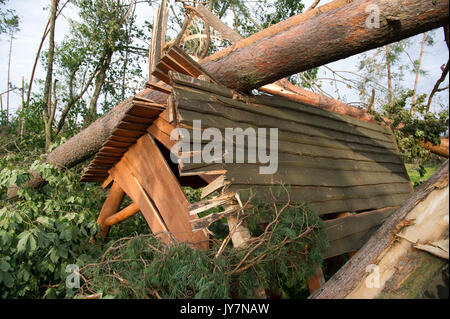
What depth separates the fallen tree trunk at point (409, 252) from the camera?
62.2 inches

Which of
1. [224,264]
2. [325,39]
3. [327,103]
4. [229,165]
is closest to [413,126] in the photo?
[327,103]

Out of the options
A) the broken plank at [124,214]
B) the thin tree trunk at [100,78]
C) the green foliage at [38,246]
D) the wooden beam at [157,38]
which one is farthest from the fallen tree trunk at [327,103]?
the thin tree trunk at [100,78]

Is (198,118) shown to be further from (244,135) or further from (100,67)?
(100,67)

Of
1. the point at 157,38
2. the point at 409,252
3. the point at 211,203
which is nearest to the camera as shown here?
the point at 409,252

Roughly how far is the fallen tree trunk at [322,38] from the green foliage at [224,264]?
1392mm

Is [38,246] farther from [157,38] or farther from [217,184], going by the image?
[157,38]

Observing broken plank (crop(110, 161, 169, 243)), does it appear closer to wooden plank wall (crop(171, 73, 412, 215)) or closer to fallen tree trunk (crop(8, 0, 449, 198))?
wooden plank wall (crop(171, 73, 412, 215))

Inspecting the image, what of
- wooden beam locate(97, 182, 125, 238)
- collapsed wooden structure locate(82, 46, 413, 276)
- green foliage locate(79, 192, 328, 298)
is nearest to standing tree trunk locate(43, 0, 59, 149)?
wooden beam locate(97, 182, 125, 238)

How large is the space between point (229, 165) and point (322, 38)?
4.59 feet

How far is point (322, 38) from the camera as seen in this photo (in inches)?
107
